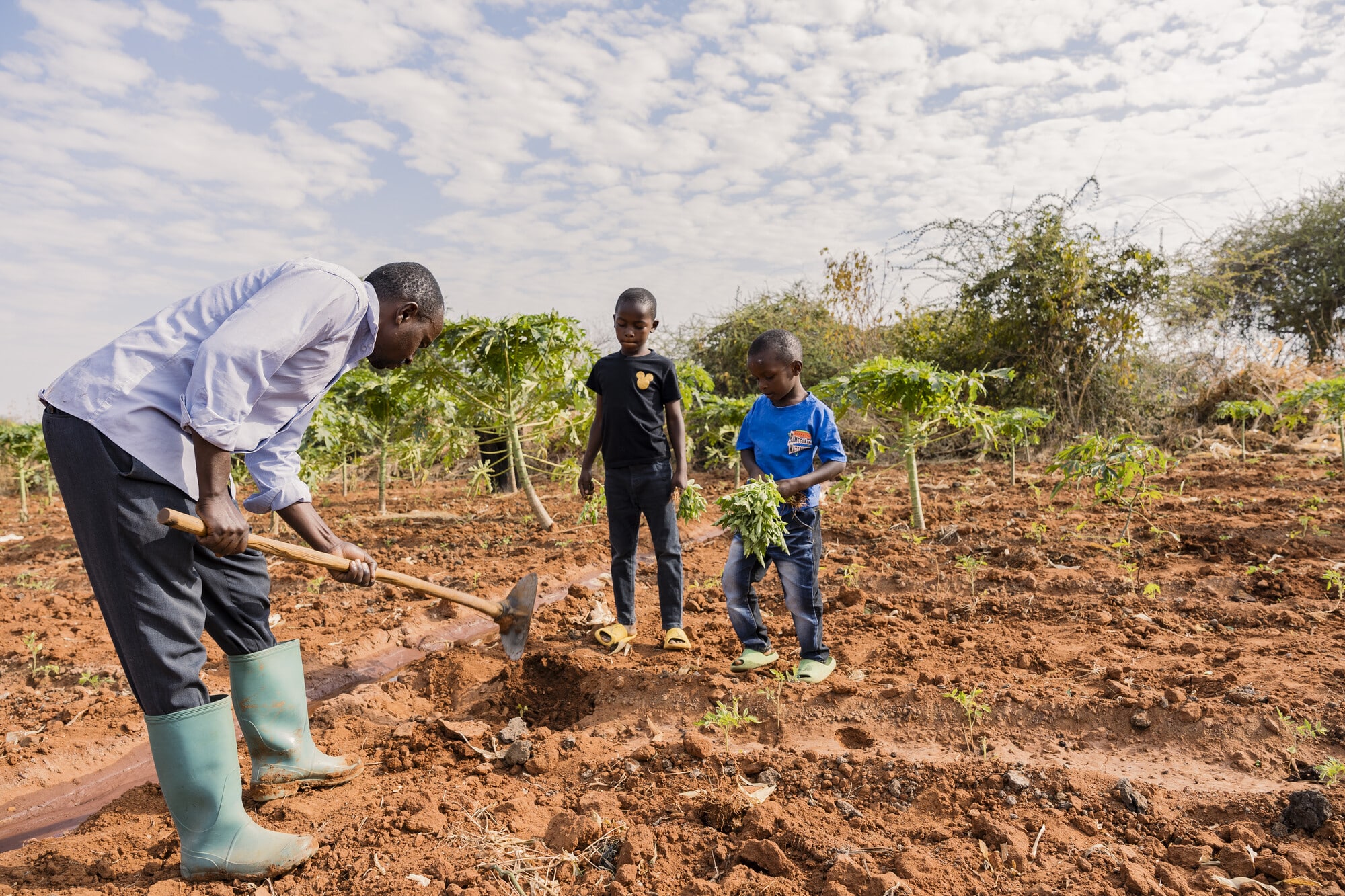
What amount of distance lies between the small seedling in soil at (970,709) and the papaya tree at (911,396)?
3.06 meters

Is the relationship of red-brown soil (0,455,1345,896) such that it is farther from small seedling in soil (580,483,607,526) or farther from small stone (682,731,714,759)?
small seedling in soil (580,483,607,526)

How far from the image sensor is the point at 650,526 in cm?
415

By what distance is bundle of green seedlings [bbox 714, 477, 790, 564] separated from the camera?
3197mm

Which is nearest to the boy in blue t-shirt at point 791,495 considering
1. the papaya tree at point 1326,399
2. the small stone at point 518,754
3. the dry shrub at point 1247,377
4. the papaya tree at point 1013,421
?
the small stone at point 518,754

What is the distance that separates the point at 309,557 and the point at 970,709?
2442 millimetres

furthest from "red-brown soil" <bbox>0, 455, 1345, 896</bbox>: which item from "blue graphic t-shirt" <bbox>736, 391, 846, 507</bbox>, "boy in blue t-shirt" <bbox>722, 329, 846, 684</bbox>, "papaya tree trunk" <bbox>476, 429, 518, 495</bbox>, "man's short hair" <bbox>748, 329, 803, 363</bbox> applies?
"papaya tree trunk" <bbox>476, 429, 518, 495</bbox>

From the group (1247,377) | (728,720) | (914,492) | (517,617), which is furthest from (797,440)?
(1247,377)

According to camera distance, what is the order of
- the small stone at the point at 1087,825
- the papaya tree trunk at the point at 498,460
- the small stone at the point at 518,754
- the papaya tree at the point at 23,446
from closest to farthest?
the small stone at the point at 1087,825 < the small stone at the point at 518,754 < the papaya tree trunk at the point at 498,460 < the papaya tree at the point at 23,446

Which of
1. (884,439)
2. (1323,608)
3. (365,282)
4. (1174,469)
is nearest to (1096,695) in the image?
(1323,608)

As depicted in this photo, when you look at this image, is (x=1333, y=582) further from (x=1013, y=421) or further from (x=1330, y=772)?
(x=1013, y=421)

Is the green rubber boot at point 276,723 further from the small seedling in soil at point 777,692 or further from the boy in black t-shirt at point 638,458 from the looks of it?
the small seedling in soil at point 777,692

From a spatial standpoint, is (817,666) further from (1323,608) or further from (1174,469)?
(1174,469)

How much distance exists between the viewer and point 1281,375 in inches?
443

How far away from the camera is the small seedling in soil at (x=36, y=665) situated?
4129 mm
